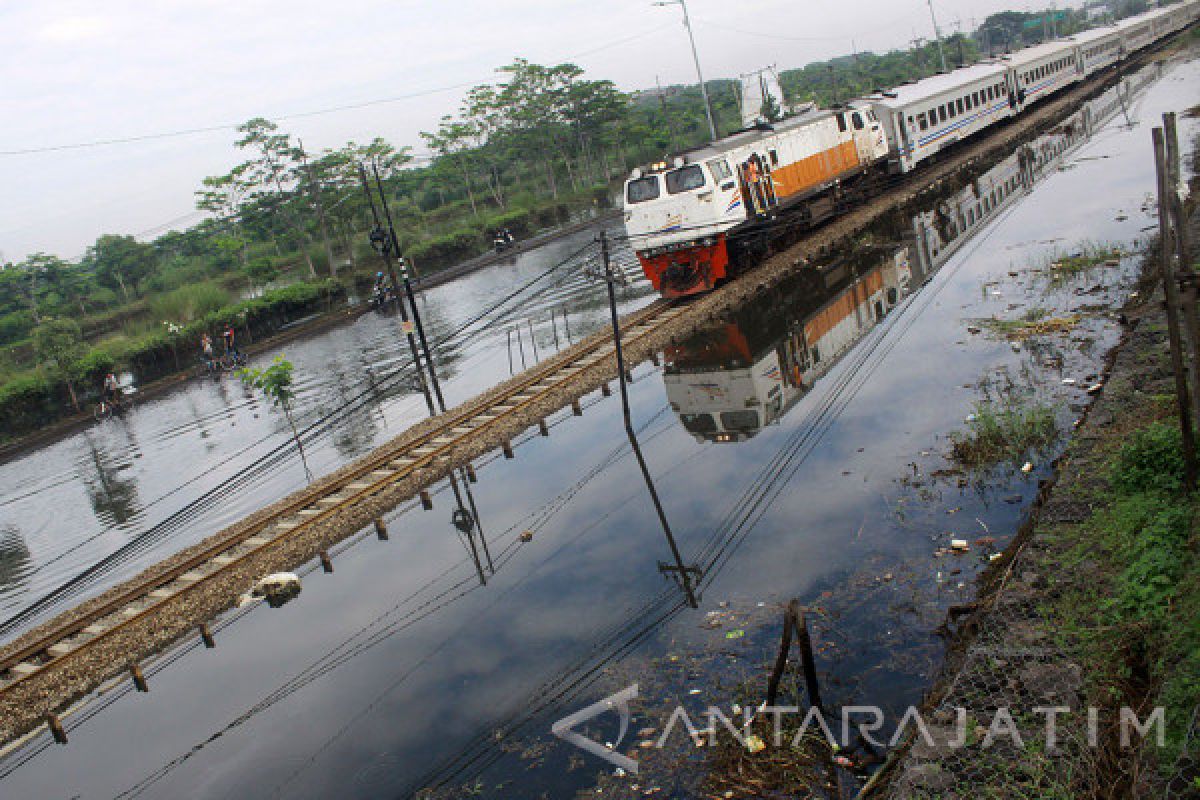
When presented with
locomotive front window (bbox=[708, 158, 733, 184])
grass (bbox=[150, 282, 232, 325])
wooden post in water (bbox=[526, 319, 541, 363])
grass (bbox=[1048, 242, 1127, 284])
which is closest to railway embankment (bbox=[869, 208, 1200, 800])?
grass (bbox=[1048, 242, 1127, 284])

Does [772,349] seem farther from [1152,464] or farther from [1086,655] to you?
[1086,655]

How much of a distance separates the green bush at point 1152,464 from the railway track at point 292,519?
9.00m

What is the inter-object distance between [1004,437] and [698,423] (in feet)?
15.9

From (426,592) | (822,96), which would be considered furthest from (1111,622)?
(822,96)

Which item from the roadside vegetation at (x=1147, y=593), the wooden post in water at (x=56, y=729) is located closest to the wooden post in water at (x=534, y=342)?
the wooden post in water at (x=56, y=729)

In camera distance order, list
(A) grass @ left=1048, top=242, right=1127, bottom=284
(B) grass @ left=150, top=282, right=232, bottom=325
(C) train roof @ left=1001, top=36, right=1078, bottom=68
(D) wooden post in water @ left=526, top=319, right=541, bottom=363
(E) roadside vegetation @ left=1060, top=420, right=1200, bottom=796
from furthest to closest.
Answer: (C) train roof @ left=1001, top=36, right=1078, bottom=68 → (B) grass @ left=150, top=282, right=232, bottom=325 → (D) wooden post in water @ left=526, top=319, right=541, bottom=363 → (A) grass @ left=1048, top=242, right=1127, bottom=284 → (E) roadside vegetation @ left=1060, top=420, right=1200, bottom=796

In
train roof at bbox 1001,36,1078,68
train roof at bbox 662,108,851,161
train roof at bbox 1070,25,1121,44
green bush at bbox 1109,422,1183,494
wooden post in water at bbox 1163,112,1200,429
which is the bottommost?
green bush at bbox 1109,422,1183,494

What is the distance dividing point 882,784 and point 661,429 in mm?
8596

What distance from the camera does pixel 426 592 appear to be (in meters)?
9.87

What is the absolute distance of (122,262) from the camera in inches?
1951

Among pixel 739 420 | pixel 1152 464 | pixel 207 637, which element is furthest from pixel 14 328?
pixel 1152 464

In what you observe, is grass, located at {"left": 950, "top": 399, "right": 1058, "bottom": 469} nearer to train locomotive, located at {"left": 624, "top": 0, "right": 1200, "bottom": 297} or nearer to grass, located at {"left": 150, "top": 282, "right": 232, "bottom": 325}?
train locomotive, located at {"left": 624, "top": 0, "right": 1200, "bottom": 297}

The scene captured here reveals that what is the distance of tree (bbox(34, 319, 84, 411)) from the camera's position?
95.7 feet

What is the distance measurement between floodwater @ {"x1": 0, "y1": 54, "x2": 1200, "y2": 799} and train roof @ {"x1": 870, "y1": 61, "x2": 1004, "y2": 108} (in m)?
15.7
